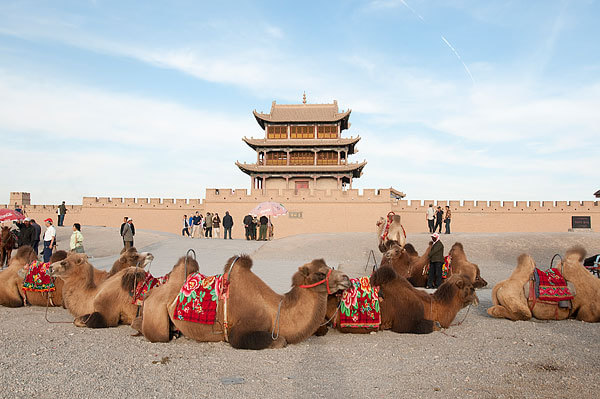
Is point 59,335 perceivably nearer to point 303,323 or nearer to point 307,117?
point 303,323

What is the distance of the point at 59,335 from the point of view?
5227mm

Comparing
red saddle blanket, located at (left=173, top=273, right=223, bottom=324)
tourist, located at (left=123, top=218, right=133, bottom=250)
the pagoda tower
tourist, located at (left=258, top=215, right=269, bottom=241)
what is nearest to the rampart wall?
the pagoda tower

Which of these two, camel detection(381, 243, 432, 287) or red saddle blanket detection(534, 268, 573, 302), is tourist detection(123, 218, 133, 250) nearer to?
camel detection(381, 243, 432, 287)

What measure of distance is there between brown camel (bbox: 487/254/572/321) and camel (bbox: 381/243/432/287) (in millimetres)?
2289

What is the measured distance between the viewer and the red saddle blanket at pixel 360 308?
5.28 metres

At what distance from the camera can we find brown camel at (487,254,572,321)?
6.01 metres

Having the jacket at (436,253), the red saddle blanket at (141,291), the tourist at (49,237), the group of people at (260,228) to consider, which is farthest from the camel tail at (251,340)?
the group of people at (260,228)

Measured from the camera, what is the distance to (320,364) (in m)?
4.11

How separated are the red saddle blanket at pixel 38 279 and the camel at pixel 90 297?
1266 millimetres

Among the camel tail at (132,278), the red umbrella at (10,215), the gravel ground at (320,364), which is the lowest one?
the gravel ground at (320,364)

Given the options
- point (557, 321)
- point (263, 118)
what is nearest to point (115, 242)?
point (557, 321)

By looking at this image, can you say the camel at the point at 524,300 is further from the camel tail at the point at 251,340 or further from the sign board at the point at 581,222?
the sign board at the point at 581,222

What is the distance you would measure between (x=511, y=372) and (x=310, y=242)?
1545 cm

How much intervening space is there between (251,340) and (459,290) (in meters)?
2.68
